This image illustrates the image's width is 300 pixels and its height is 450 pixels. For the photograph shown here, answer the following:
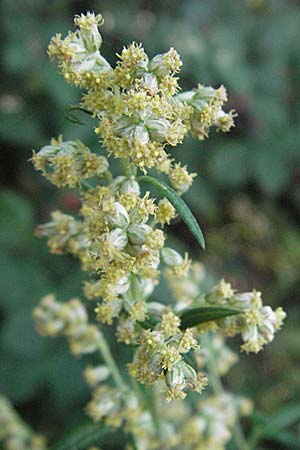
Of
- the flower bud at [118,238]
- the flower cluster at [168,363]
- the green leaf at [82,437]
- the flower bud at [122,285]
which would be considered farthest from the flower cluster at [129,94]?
the green leaf at [82,437]

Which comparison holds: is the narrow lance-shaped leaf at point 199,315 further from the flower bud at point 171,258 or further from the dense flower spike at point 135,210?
the flower bud at point 171,258

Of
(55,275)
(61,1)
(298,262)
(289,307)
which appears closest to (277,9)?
(61,1)

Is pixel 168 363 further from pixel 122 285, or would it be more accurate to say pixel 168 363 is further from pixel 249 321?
pixel 249 321

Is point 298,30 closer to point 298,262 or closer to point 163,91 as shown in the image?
point 298,262

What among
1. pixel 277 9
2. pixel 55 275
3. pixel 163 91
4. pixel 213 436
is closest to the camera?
pixel 163 91

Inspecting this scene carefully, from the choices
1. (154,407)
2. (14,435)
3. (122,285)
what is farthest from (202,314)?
(14,435)

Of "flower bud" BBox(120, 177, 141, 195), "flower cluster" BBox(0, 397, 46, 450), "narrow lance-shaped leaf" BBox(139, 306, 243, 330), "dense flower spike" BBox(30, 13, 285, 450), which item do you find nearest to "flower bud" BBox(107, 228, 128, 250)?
"dense flower spike" BBox(30, 13, 285, 450)

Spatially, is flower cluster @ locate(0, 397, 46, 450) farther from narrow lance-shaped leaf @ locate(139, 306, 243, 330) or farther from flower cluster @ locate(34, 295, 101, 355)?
narrow lance-shaped leaf @ locate(139, 306, 243, 330)
